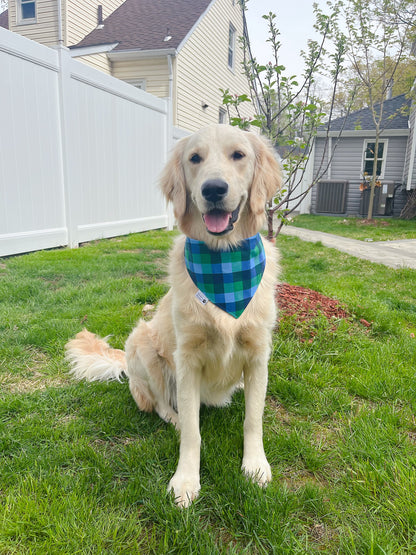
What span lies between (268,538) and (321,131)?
51.1 ft

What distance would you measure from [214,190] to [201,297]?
0.48 m

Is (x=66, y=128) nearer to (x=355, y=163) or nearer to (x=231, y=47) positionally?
(x=231, y=47)

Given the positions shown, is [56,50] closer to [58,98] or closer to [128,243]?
[58,98]

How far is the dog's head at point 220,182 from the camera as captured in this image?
5.33ft

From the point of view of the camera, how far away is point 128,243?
21.1 ft

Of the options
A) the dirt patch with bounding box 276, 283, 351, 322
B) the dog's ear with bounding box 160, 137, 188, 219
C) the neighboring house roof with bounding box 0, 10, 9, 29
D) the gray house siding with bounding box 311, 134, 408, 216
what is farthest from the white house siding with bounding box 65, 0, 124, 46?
the dog's ear with bounding box 160, 137, 188, 219

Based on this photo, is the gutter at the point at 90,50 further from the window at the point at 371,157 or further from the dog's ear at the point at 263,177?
the dog's ear at the point at 263,177

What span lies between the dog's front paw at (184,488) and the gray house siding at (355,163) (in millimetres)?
15139

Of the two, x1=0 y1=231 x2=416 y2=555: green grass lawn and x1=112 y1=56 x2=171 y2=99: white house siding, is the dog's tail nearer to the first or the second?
x1=0 y1=231 x2=416 y2=555: green grass lawn

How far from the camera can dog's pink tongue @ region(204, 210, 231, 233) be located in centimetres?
166

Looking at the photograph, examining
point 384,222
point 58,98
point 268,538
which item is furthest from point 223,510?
point 384,222

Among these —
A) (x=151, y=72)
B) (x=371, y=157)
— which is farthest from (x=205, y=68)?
(x=371, y=157)

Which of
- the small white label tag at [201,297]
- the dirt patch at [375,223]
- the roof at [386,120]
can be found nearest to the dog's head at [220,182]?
the small white label tag at [201,297]

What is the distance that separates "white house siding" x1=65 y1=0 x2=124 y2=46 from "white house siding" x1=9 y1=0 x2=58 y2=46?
41cm
